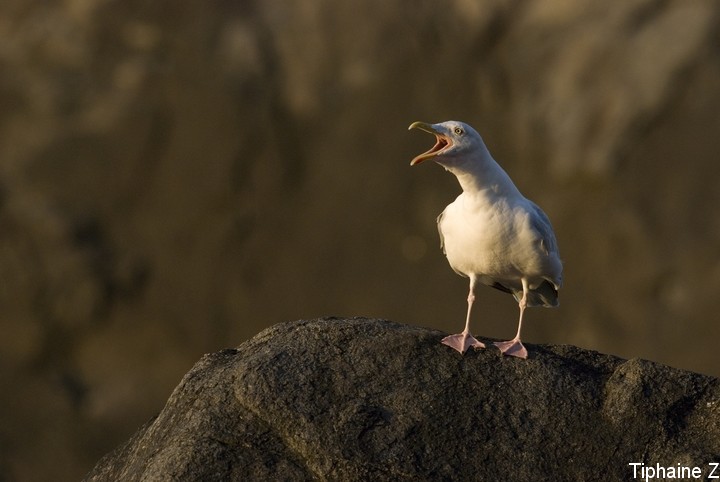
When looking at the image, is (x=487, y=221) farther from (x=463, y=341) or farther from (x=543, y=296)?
(x=543, y=296)

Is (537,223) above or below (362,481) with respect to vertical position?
above

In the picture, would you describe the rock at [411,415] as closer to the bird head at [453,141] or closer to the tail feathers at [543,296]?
the tail feathers at [543,296]

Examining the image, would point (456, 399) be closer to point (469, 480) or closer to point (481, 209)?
point (469, 480)

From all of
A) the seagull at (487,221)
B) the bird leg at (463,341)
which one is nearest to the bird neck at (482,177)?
the seagull at (487,221)

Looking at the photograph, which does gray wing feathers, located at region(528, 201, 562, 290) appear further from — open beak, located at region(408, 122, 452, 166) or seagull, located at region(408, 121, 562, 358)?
open beak, located at region(408, 122, 452, 166)

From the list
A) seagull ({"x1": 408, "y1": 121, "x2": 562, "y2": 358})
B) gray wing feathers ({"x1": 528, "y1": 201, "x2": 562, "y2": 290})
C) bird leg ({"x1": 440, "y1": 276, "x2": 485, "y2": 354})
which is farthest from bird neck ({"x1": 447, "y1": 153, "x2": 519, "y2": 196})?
bird leg ({"x1": 440, "y1": 276, "x2": 485, "y2": 354})

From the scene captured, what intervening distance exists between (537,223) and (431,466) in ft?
4.80

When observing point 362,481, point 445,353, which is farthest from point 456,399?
point 362,481

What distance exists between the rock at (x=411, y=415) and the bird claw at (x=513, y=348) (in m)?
0.05

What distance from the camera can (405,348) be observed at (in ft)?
16.3

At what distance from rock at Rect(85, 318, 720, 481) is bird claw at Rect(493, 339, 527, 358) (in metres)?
0.05

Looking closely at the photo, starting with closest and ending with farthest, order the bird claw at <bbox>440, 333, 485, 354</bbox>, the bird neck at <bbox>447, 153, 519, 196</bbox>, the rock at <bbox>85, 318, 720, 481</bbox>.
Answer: the rock at <bbox>85, 318, 720, 481</bbox> → the bird claw at <bbox>440, 333, 485, 354</bbox> → the bird neck at <bbox>447, 153, 519, 196</bbox>

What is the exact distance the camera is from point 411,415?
461 cm

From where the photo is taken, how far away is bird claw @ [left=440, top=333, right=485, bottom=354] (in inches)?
197
